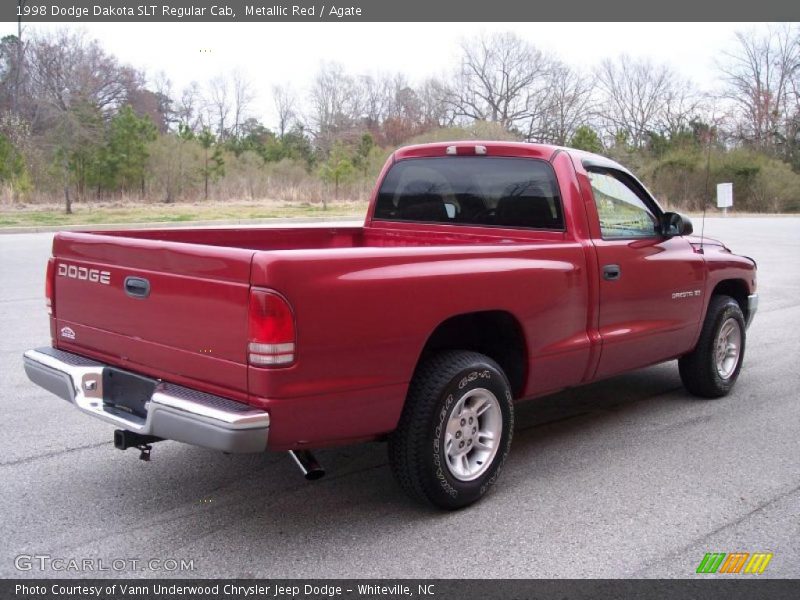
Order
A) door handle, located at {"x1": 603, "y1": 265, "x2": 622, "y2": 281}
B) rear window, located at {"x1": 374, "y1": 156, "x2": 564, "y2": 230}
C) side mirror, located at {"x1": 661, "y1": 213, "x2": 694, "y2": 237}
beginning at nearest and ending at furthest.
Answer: door handle, located at {"x1": 603, "y1": 265, "x2": 622, "y2": 281}
rear window, located at {"x1": 374, "y1": 156, "x2": 564, "y2": 230}
side mirror, located at {"x1": 661, "y1": 213, "x2": 694, "y2": 237}

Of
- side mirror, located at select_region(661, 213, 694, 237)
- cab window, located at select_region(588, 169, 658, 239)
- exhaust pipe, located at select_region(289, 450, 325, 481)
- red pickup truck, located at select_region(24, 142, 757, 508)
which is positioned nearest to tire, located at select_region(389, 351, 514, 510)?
red pickup truck, located at select_region(24, 142, 757, 508)

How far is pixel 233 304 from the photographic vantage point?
10.5ft

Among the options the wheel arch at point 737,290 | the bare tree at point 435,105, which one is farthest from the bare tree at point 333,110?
the wheel arch at point 737,290

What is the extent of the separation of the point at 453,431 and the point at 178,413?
4.42ft

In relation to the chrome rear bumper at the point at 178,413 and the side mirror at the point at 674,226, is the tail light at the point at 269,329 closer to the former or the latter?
the chrome rear bumper at the point at 178,413

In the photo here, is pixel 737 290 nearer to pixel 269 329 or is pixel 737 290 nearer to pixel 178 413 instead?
pixel 269 329

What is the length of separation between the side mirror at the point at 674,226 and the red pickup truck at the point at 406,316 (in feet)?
0.05

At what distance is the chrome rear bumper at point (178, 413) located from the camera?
3.10m

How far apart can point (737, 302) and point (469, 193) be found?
8.83ft

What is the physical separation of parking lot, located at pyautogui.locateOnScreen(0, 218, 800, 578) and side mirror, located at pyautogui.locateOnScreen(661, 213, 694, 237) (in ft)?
4.31

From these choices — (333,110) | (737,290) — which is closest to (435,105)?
(333,110)

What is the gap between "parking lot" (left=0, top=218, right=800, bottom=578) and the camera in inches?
134

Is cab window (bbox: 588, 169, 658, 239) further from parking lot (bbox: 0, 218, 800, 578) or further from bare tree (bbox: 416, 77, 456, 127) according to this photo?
bare tree (bbox: 416, 77, 456, 127)

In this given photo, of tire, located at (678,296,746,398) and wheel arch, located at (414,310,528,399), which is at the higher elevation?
wheel arch, located at (414,310,528,399)
